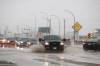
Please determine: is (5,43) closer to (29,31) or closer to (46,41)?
(46,41)

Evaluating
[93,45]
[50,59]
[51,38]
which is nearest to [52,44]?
[51,38]

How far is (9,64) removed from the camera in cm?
2303

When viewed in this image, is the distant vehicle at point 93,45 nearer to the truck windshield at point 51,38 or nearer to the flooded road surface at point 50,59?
the truck windshield at point 51,38

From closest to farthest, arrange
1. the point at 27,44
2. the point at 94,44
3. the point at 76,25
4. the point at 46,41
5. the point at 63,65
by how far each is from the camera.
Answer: the point at 63,65, the point at 46,41, the point at 94,44, the point at 27,44, the point at 76,25

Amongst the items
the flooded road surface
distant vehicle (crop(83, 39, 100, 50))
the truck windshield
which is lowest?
the flooded road surface

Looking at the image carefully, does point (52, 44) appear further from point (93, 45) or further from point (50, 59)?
point (50, 59)

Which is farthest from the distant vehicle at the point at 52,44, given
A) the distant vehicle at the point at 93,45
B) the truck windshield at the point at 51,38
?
the distant vehicle at the point at 93,45

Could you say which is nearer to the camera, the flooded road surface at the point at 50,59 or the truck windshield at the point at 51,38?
the flooded road surface at the point at 50,59

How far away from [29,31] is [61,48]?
155 m

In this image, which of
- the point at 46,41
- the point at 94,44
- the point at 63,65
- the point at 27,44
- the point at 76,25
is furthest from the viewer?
the point at 76,25

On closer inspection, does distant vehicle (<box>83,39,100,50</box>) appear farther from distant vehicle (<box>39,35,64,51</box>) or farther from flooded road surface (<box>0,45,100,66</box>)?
flooded road surface (<box>0,45,100,66</box>)

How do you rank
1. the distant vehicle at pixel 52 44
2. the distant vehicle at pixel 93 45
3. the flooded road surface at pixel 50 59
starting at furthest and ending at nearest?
the distant vehicle at pixel 93 45, the distant vehicle at pixel 52 44, the flooded road surface at pixel 50 59

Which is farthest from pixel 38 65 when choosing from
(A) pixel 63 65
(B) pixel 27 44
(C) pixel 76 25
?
(C) pixel 76 25

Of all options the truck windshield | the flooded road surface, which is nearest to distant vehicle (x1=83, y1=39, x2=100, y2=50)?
the truck windshield
